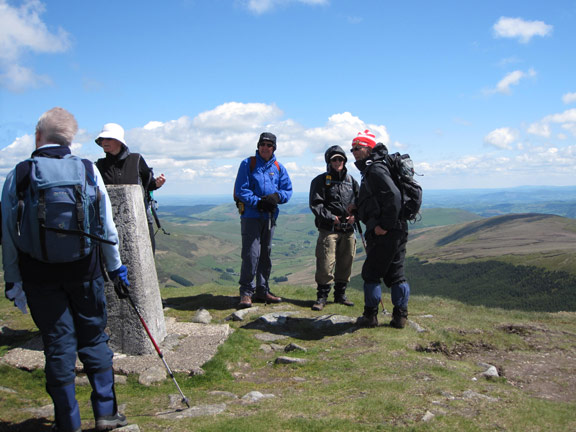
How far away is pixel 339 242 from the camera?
11484 millimetres

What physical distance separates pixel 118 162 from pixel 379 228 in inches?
230

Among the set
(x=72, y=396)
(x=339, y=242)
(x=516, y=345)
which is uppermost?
(x=339, y=242)

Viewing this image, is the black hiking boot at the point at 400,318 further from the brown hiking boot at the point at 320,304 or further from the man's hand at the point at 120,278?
the man's hand at the point at 120,278

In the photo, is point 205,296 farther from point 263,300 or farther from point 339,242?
point 339,242

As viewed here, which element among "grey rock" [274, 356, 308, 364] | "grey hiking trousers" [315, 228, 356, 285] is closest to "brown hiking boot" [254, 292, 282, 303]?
"grey hiking trousers" [315, 228, 356, 285]

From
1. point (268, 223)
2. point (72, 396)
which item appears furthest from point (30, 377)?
point (268, 223)

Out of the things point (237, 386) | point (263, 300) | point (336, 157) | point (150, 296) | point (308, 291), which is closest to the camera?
point (237, 386)

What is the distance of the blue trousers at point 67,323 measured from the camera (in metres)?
4.52

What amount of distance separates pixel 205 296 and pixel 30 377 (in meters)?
6.57

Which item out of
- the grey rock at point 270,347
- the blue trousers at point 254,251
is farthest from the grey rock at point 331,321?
the blue trousers at point 254,251

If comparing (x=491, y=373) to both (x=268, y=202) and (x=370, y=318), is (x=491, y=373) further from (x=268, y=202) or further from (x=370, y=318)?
(x=268, y=202)

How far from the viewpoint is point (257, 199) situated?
10.8m

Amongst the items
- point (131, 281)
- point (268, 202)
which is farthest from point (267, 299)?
point (131, 281)

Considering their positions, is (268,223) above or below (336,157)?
below
